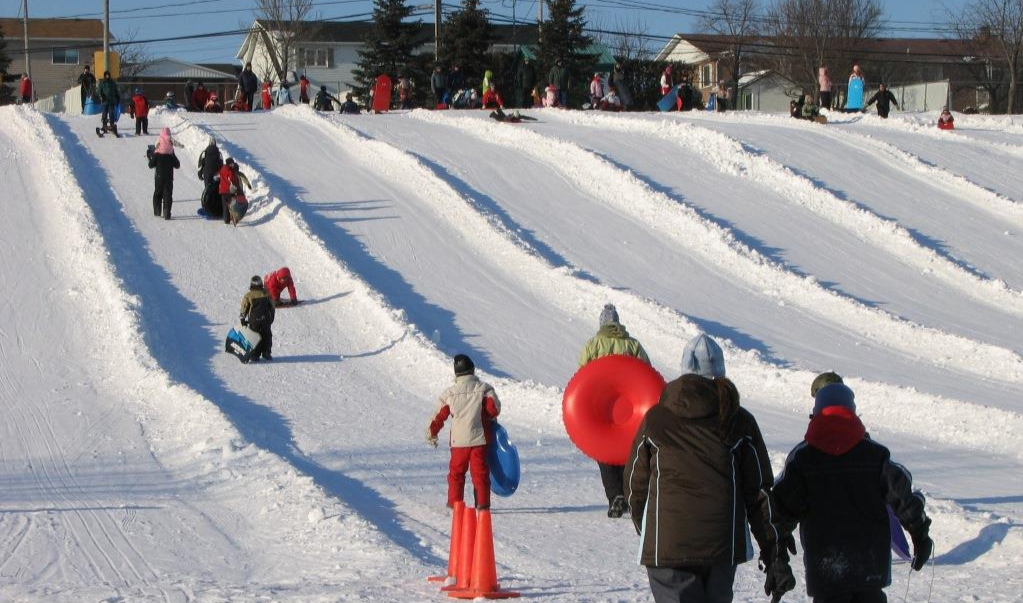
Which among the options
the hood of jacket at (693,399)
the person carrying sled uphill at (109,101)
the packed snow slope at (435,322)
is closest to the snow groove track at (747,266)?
the packed snow slope at (435,322)

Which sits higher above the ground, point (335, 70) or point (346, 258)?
point (335, 70)

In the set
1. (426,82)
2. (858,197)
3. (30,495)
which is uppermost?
(426,82)

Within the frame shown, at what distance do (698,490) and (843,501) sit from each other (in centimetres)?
64

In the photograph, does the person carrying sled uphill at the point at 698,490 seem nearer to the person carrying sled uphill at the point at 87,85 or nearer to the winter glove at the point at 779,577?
the winter glove at the point at 779,577

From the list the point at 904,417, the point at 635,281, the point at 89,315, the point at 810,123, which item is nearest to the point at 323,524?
the point at 904,417

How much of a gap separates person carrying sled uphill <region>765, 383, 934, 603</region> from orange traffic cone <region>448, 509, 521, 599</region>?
2342mm

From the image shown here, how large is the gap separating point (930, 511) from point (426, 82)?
5112 cm

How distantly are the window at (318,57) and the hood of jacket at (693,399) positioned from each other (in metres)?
79.9

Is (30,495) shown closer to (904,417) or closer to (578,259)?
(904,417)

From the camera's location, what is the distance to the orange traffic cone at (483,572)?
267 inches

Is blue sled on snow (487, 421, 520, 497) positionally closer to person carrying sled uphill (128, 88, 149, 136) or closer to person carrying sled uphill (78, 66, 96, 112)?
person carrying sled uphill (128, 88, 149, 136)

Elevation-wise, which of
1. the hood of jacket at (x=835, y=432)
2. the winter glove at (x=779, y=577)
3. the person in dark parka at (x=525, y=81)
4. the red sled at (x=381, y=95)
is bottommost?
the winter glove at (x=779, y=577)

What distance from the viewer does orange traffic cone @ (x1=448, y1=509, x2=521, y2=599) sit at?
6.77 m

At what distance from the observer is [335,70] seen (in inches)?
3275
